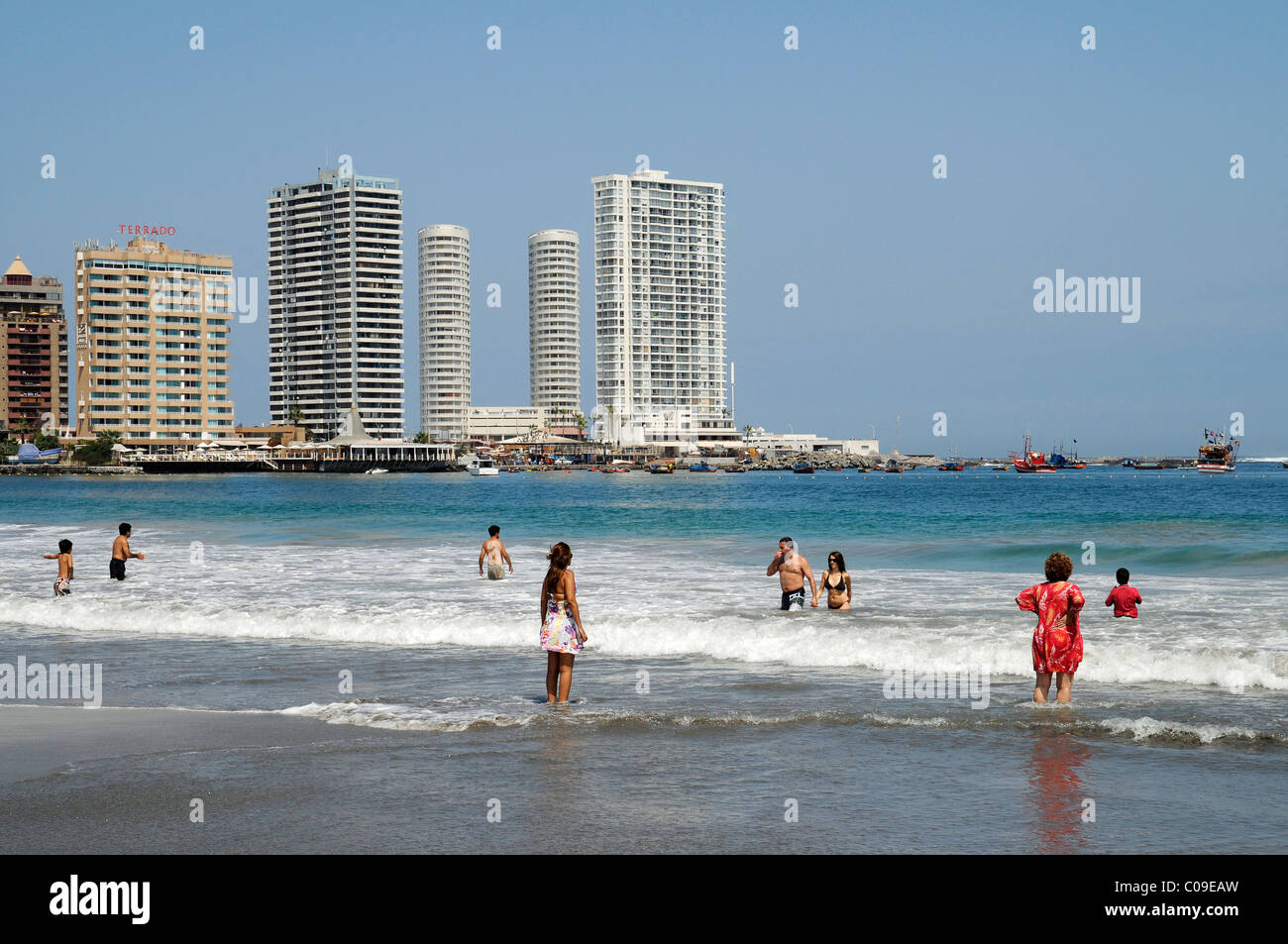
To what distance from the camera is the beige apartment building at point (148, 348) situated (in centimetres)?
18950

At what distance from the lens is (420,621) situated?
19344 millimetres

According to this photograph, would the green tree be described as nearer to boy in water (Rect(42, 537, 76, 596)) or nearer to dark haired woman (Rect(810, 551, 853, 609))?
boy in water (Rect(42, 537, 76, 596))

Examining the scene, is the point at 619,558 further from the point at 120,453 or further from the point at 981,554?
the point at 120,453

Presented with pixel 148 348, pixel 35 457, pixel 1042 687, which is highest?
pixel 148 348

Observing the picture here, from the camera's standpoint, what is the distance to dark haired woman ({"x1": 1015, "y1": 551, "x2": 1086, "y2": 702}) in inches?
452

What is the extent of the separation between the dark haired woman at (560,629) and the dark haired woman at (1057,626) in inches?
180

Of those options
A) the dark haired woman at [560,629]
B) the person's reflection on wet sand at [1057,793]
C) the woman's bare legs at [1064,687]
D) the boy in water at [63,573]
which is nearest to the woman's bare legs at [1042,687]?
the woman's bare legs at [1064,687]

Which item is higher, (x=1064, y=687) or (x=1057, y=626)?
(x=1057, y=626)

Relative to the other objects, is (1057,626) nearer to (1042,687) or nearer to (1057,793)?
(1042,687)

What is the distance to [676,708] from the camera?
12.1 meters

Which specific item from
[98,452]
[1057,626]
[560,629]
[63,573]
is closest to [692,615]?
[560,629]

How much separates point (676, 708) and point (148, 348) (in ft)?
649

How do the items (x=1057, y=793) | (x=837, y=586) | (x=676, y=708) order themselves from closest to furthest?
A: (x=1057, y=793) → (x=676, y=708) → (x=837, y=586)

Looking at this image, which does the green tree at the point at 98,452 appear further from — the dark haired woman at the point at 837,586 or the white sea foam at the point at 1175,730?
the white sea foam at the point at 1175,730
